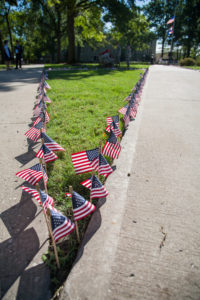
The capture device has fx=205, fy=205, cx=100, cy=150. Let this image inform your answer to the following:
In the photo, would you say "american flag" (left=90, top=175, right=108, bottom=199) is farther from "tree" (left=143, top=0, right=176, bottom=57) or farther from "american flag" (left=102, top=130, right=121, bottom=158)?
"tree" (left=143, top=0, right=176, bottom=57)

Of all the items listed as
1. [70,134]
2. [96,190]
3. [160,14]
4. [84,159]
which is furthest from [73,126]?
[160,14]

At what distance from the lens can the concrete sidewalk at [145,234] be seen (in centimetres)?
153

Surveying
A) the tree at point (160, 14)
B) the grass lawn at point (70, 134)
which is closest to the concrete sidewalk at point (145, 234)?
the grass lawn at point (70, 134)

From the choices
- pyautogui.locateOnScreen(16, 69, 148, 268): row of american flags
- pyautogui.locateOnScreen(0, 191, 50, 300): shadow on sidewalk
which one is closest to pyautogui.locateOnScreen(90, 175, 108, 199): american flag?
pyautogui.locateOnScreen(16, 69, 148, 268): row of american flags

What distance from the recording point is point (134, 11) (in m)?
23.1

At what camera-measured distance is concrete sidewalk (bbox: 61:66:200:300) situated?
1533mm

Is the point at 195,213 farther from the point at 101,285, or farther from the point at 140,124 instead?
the point at 140,124

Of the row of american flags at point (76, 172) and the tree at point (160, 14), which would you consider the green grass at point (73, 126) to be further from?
the tree at point (160, 14)

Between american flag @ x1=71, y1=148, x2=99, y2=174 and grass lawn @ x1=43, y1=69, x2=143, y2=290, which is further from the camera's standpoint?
american flag @ x1=71, y1=148, x2=99, y2=174

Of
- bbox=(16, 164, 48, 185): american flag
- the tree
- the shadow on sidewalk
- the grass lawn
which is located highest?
the tree

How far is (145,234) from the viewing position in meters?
1.96

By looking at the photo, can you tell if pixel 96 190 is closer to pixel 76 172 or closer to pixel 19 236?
pixel 76 172

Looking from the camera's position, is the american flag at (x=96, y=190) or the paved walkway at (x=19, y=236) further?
the american flag at (x=96, y=190)

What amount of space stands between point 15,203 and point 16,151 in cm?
144
